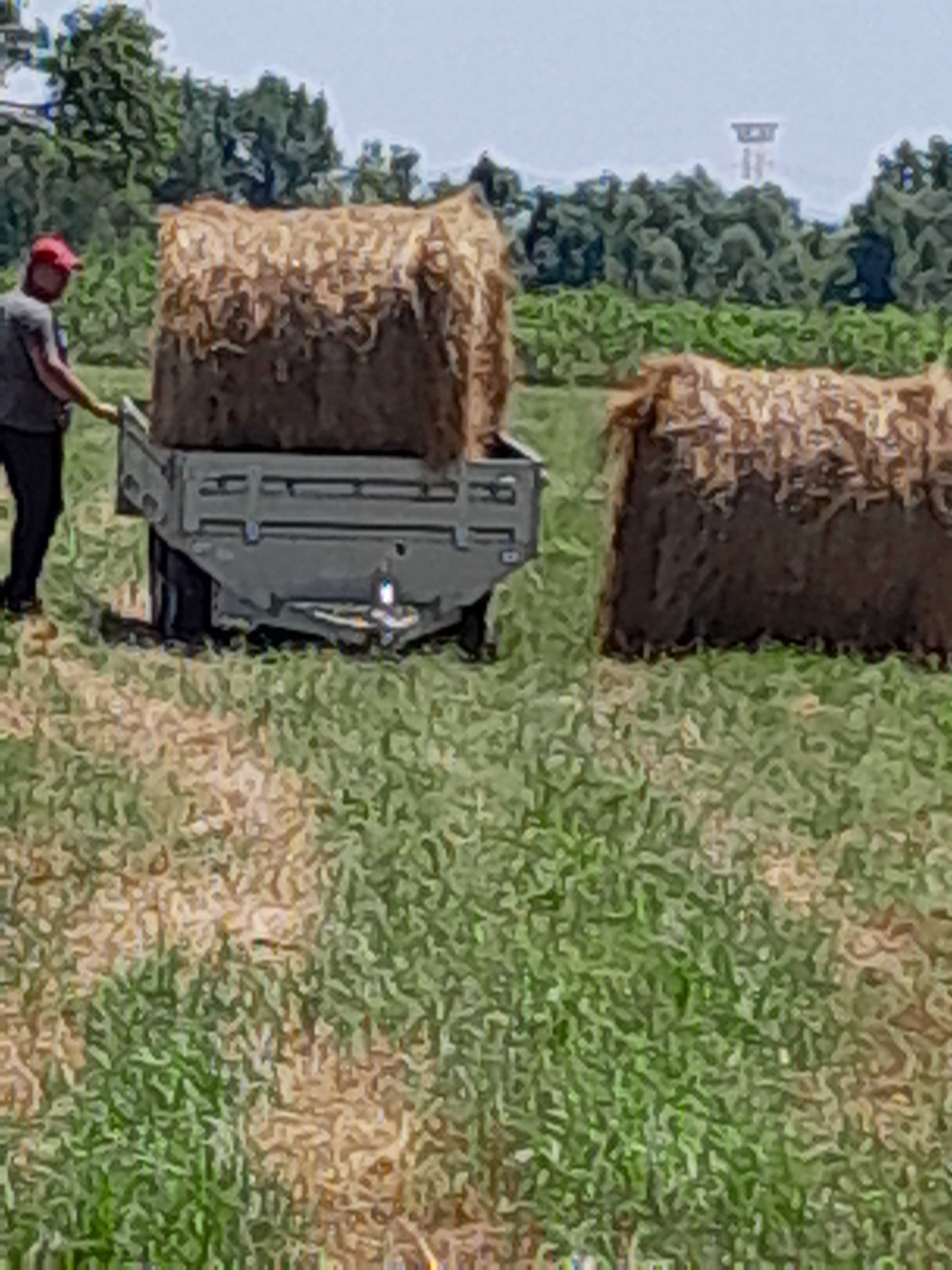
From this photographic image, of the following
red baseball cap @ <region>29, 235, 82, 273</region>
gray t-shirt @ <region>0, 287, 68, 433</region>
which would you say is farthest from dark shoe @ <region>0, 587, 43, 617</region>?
red baseball cap @ <region>29, 235, 82, 273</region>

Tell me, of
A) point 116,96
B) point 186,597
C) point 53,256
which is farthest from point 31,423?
point 116,96

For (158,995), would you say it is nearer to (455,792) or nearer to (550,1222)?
(550,1222)

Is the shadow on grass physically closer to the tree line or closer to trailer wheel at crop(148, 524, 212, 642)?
trailer wheel at crop(148, 524, 212, 642)

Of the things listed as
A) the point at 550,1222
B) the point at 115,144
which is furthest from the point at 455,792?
the point at 115,144

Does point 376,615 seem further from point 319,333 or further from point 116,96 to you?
point 116,96

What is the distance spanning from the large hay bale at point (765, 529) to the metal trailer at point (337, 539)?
53 centimetres

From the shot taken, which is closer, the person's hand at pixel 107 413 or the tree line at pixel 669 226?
the person's hand at pixel 107 413

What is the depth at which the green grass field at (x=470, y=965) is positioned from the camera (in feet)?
18.4

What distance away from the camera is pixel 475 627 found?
13.7m

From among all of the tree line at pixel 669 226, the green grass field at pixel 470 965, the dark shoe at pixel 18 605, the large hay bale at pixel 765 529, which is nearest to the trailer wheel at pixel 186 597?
the dark shoe at pixel 18 605

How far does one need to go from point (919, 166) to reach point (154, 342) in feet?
254

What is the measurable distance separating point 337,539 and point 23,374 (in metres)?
1.65

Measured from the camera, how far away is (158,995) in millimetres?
6871

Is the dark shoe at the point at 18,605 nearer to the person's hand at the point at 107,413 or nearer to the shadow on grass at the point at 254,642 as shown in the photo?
the shadow on grass at the point at 254,642
